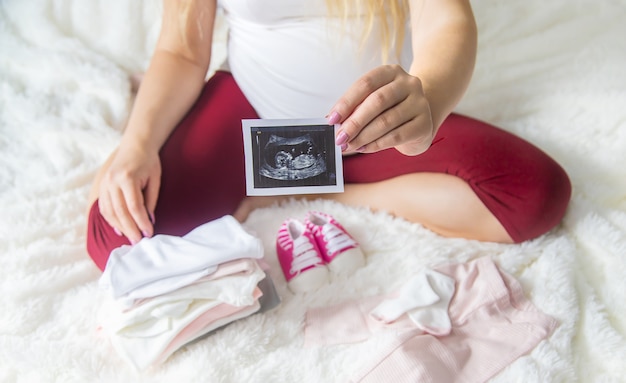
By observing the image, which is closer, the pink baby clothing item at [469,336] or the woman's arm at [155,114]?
the pink baby clothing item at [469,336]

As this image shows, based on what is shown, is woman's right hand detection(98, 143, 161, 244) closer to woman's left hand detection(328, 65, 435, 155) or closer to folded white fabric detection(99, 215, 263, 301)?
folded white fabric detection(99, 215, 263, 301)

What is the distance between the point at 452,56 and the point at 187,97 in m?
0.49

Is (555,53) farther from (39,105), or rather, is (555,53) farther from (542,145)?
(39,105)

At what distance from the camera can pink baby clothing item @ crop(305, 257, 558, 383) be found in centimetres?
82

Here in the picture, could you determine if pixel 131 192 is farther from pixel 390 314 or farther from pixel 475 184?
pixel 475 184

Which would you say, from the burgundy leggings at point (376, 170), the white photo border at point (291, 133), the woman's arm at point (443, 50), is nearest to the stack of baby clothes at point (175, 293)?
the burgundy leggings at point (376, 170)

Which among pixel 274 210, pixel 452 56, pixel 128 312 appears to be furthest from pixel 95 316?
pixel 452 56

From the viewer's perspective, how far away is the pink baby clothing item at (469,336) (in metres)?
0.82

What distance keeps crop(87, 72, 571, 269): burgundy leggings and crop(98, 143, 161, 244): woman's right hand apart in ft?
0.08

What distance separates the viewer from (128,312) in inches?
32.9

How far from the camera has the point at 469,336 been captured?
884 millimetres

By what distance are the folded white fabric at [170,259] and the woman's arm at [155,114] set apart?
5 cm

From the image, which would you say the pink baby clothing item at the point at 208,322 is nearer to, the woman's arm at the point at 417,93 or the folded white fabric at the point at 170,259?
the folded white fabric at the point at 170,259

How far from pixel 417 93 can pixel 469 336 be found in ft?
1.35
